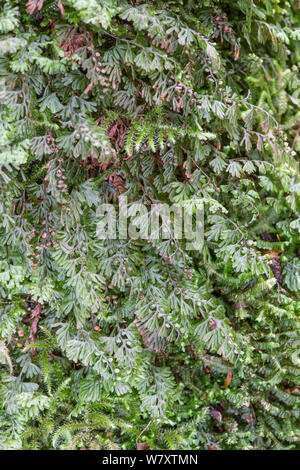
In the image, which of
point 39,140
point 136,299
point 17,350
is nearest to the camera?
point 39,140

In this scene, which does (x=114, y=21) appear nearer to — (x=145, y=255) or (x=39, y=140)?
(x=39, y=140)

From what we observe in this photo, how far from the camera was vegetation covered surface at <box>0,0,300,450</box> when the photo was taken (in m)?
1.64

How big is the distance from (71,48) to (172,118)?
0.59 meters

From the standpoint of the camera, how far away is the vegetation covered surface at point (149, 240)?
1643mm

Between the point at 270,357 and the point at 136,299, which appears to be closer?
the point at 136,299

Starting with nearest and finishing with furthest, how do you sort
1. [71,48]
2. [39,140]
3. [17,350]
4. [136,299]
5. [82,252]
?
[71,48] → [39,140] → [82,252] → [136,299] → [17,350]

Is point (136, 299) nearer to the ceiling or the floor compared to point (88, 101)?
nearer to the floor

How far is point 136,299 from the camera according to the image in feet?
6.37

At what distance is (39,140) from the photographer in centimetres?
169

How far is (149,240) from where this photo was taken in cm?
190
